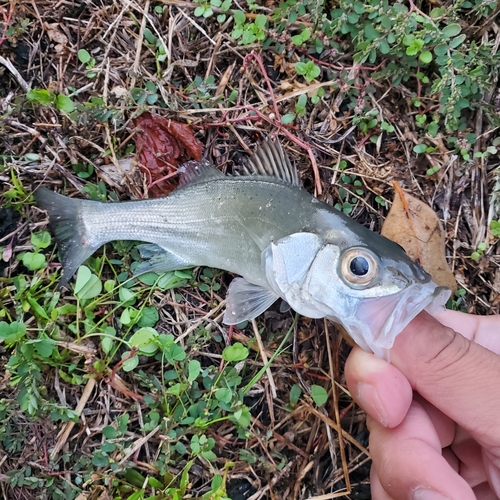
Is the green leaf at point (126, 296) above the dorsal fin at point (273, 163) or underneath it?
underneath

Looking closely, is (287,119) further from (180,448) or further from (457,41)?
(180,448)

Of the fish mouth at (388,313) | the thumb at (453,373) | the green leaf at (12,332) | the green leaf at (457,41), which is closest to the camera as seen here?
the thumb at (453,373)

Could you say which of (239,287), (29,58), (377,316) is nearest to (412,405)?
(377,316)

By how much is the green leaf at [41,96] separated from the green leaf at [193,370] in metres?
2.05

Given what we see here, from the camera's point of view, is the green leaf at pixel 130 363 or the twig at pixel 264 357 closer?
→ the green leaf at pixel 130 363

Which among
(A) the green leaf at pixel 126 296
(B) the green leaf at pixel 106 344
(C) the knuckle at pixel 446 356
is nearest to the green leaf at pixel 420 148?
(C) the knuckle at pixel 446 356

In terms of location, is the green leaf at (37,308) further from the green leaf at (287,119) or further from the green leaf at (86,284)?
the green leaf at (287,119)

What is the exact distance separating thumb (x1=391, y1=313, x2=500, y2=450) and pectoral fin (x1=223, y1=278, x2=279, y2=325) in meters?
0.97

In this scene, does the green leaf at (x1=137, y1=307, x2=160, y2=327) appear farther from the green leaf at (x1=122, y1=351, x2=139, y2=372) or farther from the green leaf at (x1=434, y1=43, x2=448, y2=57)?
the green leaf at (x1=434, y1=43, x2=448, y2=57)

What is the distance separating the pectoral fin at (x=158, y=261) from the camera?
3.19 m

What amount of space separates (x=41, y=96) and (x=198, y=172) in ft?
3.93

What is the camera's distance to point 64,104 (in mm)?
3217

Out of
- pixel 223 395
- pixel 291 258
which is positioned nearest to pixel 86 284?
pixel 223 395

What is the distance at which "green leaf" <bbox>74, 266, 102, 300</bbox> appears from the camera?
311cm
